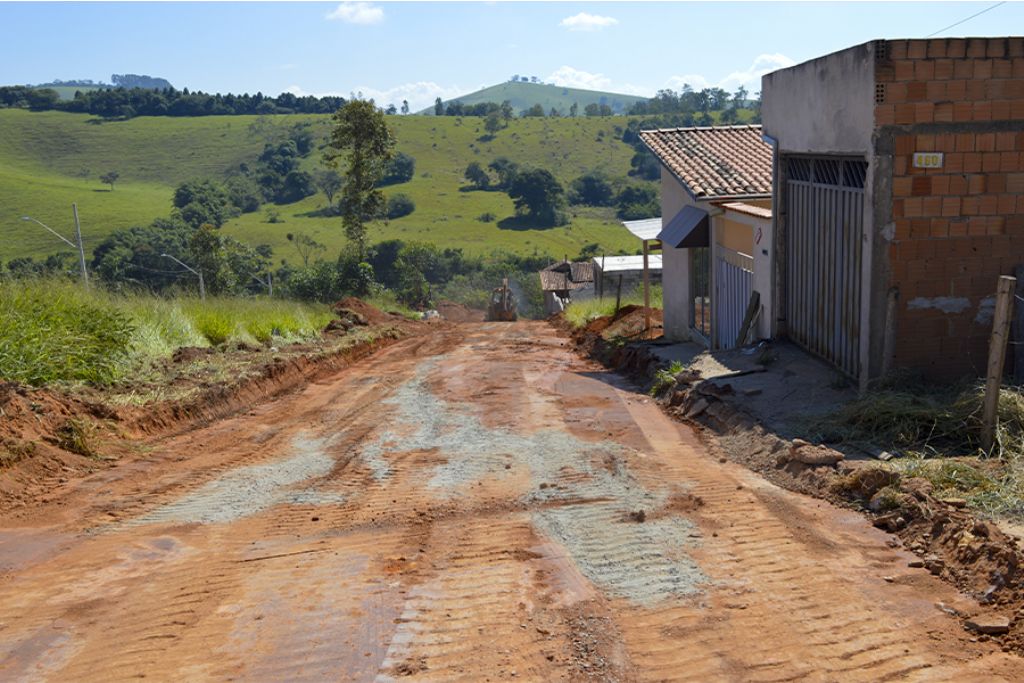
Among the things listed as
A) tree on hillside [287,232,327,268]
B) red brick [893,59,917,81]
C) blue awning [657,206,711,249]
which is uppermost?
red brick [893,59,917,81]

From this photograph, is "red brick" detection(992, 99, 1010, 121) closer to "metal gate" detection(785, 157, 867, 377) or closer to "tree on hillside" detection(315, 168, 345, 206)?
"metal gate" detection(785, 157, 867, 377)

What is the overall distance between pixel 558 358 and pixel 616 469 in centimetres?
1129

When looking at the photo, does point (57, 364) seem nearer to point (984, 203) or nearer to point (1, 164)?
point (984, 203)

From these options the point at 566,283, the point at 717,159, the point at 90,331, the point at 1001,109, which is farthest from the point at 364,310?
the point at 566,283

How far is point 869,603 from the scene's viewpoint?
5.94 meters

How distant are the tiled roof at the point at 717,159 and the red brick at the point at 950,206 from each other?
7642 millimetres

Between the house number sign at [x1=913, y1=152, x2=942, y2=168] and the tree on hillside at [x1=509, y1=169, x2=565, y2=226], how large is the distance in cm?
7834

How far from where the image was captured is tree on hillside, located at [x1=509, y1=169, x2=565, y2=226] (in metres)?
88.8

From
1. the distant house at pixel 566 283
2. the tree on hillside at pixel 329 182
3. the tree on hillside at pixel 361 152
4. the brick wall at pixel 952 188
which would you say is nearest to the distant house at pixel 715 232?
the brick wall at pixel 952 188

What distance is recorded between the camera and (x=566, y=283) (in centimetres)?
5525

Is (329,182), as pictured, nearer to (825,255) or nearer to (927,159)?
(825,255)

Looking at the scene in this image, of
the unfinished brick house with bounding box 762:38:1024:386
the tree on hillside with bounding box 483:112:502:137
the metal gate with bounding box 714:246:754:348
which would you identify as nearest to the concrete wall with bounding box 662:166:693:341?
the metal gate with bounding box 714:246:754:348

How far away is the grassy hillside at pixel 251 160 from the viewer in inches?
3100

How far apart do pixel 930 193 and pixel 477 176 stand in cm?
9435
